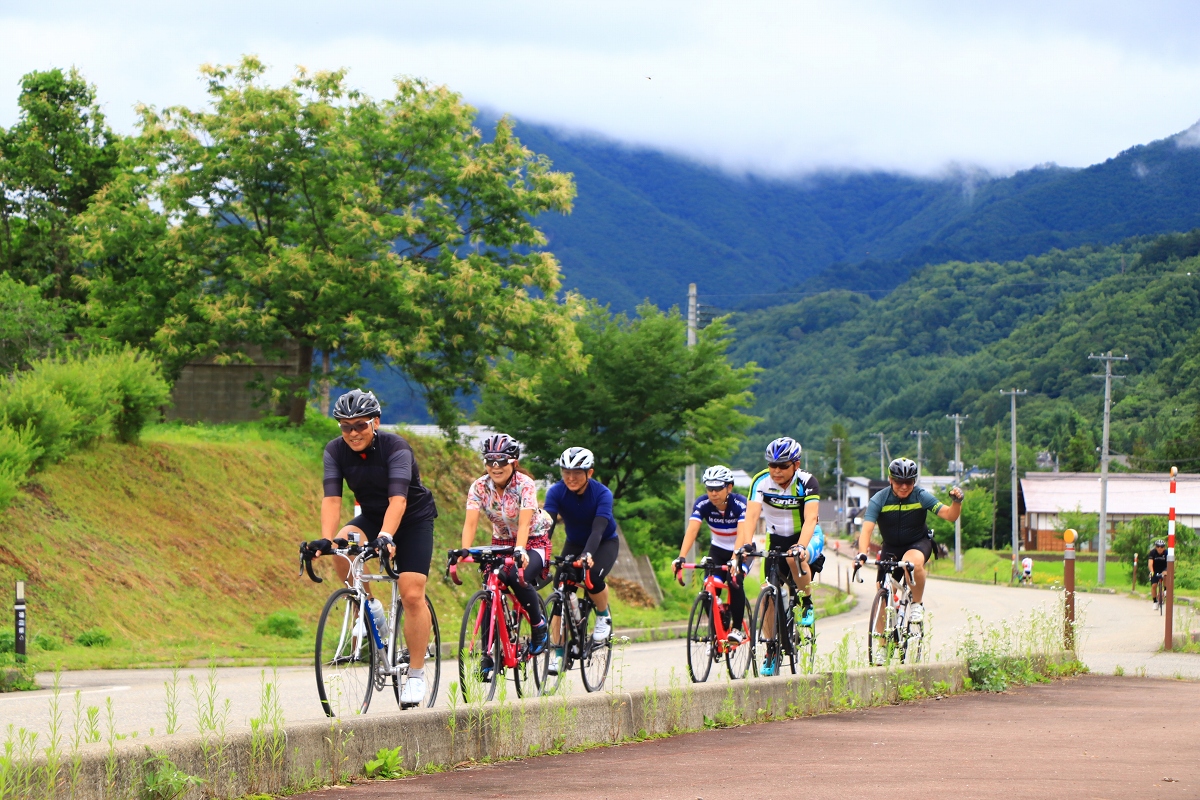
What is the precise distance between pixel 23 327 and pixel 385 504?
743 inches

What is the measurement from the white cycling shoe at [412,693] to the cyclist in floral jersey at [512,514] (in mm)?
1328

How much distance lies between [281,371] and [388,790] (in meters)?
23.5

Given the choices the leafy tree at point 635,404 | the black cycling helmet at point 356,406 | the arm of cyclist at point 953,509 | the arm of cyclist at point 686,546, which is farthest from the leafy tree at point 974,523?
the black cycling helmet at point 356,406

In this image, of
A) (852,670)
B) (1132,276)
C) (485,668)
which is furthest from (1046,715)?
(1132,276)

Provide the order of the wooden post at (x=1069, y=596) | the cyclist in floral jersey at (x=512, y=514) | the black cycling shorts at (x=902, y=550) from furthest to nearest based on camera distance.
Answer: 1. the wooden post at (x=1069, y=596)
2. the black cycling shorts at (x=902, y=550)
3. the cyclist in floral jersey at (x=512, y=514)

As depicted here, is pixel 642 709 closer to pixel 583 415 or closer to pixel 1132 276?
pixel 583 415

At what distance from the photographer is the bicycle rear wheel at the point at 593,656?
1052cm

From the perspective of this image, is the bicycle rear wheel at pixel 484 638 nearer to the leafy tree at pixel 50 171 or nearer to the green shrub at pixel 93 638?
the green shrub at pixel 93 638

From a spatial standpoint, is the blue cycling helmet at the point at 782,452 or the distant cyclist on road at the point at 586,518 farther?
the blue cycling helmet at the point at 782,452

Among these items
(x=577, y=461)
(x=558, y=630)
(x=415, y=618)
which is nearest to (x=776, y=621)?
(x=558, y=630)

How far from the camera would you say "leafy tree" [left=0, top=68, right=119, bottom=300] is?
1255 inches

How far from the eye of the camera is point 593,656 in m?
10.7

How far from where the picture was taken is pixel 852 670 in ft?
33.0

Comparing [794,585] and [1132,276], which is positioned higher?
[1132,276]
